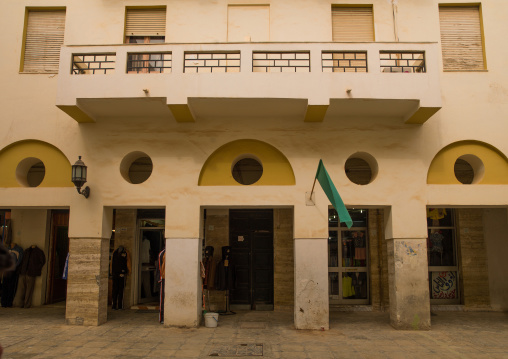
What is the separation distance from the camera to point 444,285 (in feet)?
40.2

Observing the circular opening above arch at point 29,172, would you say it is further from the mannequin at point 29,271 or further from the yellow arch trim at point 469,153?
the yellow arch trim at point 469,153

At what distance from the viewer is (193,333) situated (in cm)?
888

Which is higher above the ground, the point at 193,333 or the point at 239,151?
the point at 239,151

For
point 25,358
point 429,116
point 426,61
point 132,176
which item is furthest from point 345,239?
point 25,358

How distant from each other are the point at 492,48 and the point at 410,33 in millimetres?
1942

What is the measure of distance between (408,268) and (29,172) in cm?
989

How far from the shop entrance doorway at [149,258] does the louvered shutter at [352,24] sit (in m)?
7.31

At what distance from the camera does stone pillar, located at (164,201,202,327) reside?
9.36 m

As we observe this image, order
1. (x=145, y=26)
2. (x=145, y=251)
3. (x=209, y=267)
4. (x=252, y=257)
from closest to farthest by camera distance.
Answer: (x=145, y=26) → (x=209, y=267) → (x=252, y=257) → (x=145, y=251)

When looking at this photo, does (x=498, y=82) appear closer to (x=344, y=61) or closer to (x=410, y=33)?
(x=410, y=33)

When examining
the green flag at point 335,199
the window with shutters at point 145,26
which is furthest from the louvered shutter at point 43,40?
the green flag at point 335,199

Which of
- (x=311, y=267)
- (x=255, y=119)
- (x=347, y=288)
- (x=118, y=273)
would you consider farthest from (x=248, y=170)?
(x=118, y=273)

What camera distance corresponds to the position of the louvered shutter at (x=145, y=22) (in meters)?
10.8

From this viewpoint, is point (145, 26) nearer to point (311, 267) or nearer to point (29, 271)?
point (311, 267)
